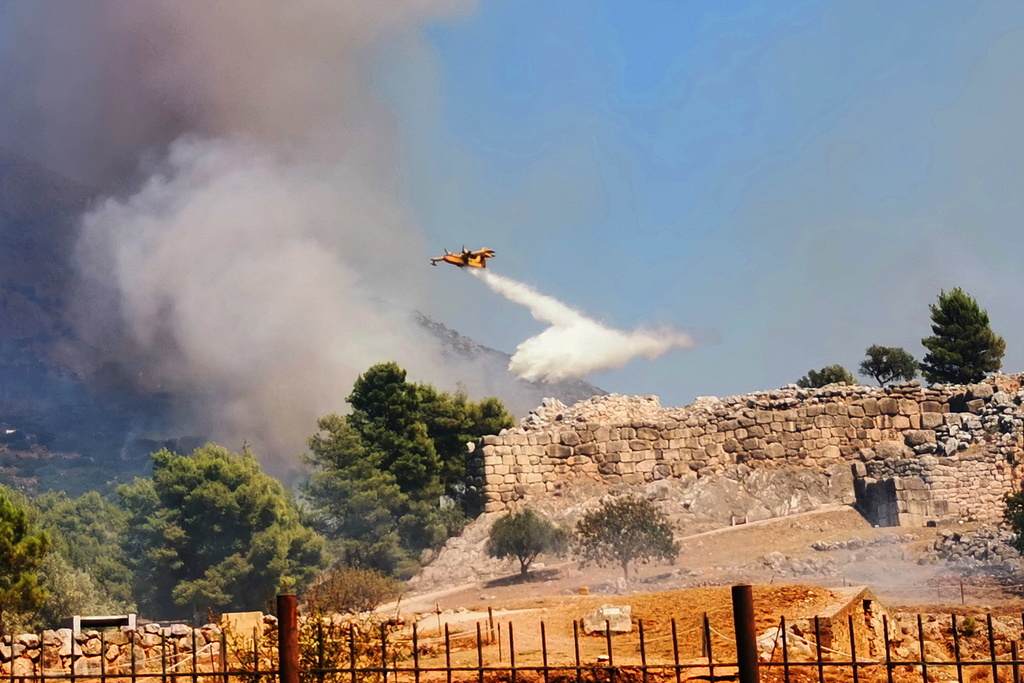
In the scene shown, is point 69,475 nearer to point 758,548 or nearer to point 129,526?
point 129,526

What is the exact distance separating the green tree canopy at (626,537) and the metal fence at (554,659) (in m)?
11.4

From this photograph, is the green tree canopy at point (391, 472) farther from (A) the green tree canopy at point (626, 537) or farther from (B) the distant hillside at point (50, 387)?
(B) the distant hillside at point (50, 387)

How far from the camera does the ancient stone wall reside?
3956 centimetres

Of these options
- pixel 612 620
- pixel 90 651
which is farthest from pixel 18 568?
pixel 612 620

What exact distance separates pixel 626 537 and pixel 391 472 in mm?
11846

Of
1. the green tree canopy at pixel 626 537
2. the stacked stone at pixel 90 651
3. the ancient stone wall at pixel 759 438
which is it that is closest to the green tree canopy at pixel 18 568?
the stacked stone at pixel 90 651

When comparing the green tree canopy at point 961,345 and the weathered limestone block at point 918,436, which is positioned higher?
the green tree canopy at point 961,345

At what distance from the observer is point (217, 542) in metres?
37.2

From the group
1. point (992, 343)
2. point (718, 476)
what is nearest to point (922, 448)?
point (718, 476)

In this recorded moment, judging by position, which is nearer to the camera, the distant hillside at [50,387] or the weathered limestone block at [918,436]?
the weathered limestone block at [918,436]

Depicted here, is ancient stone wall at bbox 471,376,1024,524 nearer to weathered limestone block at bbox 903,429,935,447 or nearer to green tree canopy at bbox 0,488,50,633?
weathered limestone block at bbox 903,429,935,447

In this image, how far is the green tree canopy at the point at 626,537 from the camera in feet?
106

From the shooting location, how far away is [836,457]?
1565 inches

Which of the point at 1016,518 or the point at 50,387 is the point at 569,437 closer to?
the point at 1016,518
